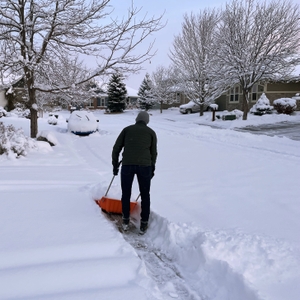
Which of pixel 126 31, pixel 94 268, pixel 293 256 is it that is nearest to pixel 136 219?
pixel 94 268

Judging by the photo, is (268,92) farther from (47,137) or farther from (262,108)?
(47,137)

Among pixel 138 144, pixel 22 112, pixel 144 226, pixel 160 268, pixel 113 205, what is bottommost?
pixel 160 268

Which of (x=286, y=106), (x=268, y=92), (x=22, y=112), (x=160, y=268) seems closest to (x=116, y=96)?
(x=22, y=112)

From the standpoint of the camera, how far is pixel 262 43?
19.5 m

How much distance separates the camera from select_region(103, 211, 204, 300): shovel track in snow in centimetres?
283

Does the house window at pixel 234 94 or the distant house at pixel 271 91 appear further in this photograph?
the house window at pixel 234 94

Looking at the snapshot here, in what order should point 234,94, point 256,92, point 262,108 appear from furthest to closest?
point 234,94 < point 256,92 < point 262,108

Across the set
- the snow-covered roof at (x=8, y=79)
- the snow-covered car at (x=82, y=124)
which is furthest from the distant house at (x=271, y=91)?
the snow-covered roof at (x=8, y=79)

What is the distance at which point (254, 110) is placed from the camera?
24219 millimetres

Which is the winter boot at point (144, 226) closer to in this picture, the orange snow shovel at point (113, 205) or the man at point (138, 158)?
the man at point (138, 158)

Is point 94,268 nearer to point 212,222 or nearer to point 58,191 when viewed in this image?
point 212,222

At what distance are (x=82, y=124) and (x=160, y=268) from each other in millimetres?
12879

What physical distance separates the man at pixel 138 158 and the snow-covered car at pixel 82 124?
1144 cm

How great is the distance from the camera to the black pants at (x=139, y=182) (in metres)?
4.11
